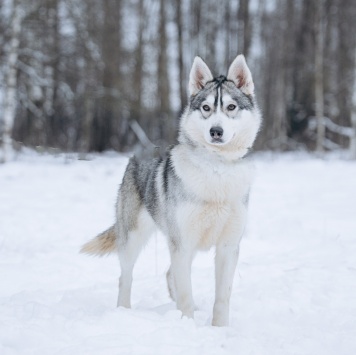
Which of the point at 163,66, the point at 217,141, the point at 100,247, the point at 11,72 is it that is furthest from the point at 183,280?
the point at 163,66

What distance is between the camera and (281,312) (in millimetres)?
3680

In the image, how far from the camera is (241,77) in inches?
144

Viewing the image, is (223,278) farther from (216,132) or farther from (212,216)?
(216,132)

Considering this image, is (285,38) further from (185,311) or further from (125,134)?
(185,311)

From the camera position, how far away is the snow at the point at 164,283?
2.73 meters

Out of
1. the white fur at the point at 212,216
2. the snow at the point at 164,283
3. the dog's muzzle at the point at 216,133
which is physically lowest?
the snow at the point at 164,283

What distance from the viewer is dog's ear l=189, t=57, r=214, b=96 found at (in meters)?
3.65

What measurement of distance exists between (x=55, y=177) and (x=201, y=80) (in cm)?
687

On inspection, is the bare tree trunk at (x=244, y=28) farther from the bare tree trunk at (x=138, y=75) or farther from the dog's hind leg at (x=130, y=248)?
the dog's hind leg at (x=130, y=248)

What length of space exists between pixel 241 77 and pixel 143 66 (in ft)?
47.7

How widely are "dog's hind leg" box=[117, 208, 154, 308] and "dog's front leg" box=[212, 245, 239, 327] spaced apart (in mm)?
683

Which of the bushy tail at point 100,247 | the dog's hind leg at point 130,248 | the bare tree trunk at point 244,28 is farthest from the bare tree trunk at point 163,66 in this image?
the dog's hind leg at point 130,248

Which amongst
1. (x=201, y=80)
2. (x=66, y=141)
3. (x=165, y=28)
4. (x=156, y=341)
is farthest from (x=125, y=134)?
(x=156, y=341)

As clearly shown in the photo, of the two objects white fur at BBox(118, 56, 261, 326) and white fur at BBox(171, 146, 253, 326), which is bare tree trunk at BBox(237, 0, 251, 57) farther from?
white fur at BBox(171, 146, 253, 326)
